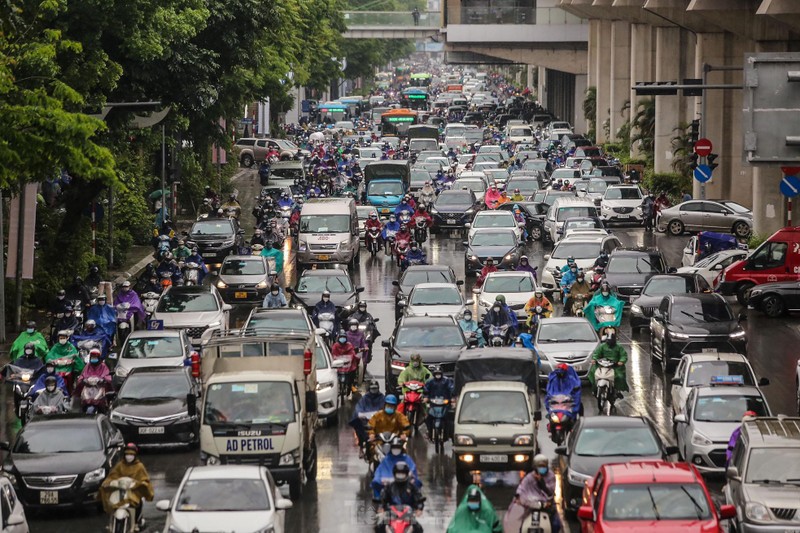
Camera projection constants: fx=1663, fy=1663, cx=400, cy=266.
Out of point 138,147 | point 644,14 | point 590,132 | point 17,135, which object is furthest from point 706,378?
point 590,132

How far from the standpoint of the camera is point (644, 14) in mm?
84125

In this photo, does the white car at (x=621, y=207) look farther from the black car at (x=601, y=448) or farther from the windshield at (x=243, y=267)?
the black car at (x=601, y=448)

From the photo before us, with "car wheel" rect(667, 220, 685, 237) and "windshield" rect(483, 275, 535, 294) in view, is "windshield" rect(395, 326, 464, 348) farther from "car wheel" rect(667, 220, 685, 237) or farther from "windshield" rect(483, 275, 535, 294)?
"car wheel" rect(667, 220, 685, 237)

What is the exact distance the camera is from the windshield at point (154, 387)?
27516mm

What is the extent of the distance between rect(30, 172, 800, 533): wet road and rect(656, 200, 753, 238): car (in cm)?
1658

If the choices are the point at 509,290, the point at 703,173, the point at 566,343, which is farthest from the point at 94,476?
the point at 703,173

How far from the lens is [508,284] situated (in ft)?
130

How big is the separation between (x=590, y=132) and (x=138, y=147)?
179 feet

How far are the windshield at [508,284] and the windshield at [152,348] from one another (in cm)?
1018

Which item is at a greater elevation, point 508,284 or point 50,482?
point 508,284

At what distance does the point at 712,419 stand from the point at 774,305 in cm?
1752

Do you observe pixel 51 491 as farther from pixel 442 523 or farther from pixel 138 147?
pixel 138 147

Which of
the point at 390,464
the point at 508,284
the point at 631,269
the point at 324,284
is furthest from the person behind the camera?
the point at 631,269

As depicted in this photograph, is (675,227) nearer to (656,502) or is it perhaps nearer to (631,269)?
(631,269)
